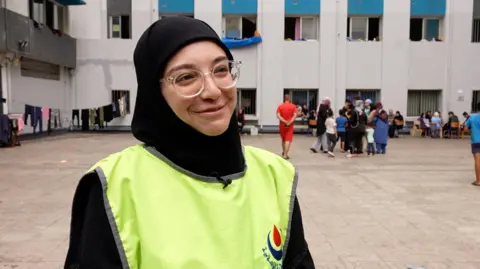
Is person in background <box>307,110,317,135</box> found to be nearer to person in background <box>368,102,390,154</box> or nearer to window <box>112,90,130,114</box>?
person in background <box>368,102,390,154</box>

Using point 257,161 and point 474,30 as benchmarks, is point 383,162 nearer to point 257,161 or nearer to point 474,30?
point 257,161

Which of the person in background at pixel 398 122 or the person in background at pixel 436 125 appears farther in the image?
the person in background at pixel 398 122

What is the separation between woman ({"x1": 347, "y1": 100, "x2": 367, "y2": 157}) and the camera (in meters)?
13.3

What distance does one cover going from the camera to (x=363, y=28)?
22875 mm

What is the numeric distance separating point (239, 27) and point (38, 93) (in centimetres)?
993

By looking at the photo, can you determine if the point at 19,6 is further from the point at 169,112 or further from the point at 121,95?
the point at 169,112

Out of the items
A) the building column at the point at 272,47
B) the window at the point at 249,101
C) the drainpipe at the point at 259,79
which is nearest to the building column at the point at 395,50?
the building column at the point at 272,47

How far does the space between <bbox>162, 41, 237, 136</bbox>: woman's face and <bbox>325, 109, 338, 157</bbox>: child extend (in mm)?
12102

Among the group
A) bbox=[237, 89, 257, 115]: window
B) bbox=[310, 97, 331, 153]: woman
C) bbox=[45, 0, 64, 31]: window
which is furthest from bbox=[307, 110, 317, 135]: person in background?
bbox=[45, 0, 64, 31]: window

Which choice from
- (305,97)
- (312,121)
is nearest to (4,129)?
(312,121)

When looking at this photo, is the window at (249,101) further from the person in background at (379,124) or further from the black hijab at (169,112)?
the black hijab at (169,112)

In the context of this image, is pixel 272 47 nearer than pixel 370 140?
No

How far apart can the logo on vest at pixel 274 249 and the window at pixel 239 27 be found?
2193cm

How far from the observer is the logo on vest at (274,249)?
57.0 inches
